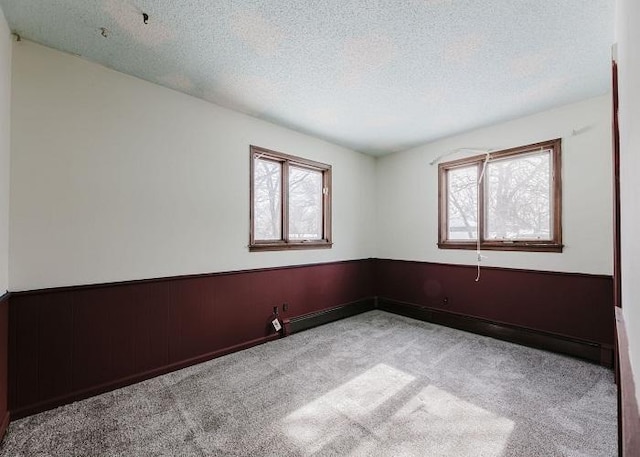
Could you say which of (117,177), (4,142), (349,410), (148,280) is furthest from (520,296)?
(4,142)

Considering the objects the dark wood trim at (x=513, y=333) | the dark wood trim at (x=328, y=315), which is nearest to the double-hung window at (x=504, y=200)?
the dark wood trim at (x=513, y=333)

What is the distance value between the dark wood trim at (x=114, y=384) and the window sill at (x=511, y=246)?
9.21 feet

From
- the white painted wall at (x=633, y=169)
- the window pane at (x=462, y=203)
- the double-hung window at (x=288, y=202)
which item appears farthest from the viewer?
the window pane at (x=462, y=203)

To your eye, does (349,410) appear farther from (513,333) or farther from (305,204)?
(305,204)

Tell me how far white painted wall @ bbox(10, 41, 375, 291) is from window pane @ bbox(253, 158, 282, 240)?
202mm

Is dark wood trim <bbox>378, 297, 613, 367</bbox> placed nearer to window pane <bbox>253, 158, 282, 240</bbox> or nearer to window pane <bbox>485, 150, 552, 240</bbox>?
window pane <bbox>485, 150, 552, 240</bbox>

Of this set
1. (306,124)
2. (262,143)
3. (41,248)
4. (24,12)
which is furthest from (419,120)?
(41,248)

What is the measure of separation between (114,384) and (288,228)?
7.18 feet

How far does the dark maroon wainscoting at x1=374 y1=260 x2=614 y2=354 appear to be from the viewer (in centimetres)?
273

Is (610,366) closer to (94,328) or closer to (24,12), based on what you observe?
(94,328)

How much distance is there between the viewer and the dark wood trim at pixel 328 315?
353 centimetres

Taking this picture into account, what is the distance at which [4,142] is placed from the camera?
1795 mm

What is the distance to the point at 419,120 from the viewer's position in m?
3.29

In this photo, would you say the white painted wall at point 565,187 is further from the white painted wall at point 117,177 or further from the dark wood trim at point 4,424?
the dark wood trim at point 4,424
